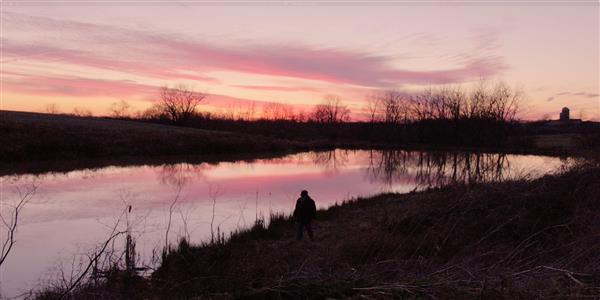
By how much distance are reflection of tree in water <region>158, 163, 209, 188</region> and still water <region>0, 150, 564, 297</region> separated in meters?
0.06

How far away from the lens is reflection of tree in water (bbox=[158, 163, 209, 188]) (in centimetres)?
2538

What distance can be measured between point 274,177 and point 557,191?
1956cm

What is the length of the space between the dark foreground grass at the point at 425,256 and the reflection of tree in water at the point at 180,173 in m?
12.6

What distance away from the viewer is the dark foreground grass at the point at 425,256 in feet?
16.0

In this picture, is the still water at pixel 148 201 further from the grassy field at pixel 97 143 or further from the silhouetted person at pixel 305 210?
the grassy field at pixel 97 143

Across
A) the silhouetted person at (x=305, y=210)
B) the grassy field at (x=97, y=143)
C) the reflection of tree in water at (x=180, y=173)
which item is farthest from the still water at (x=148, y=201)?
the grassy field at (x=97, y=143)

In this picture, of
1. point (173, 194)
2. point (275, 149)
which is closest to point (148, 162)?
point (173, 194)

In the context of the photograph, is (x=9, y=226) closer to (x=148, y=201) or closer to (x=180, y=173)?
(x=148, y=201)

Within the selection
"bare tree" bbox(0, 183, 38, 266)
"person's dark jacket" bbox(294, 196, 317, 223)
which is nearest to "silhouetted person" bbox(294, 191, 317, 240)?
"person's dark jacket" bbox(294, 196, 317, 223)

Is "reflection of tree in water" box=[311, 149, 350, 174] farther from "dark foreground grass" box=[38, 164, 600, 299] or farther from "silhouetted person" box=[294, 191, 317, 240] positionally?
"silhouetted person" box=[294, 191, 317, 240]

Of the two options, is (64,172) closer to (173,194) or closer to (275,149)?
(173,194)

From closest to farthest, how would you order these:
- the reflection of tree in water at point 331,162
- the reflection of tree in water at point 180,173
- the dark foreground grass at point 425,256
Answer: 1. the dark foreground grass at point 425,256
2. the reflection of tree in water at point 180,173
3. the reflection of tree in water at point 331,162

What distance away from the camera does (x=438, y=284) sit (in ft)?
15.5

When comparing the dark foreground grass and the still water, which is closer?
the dark foreground grass
